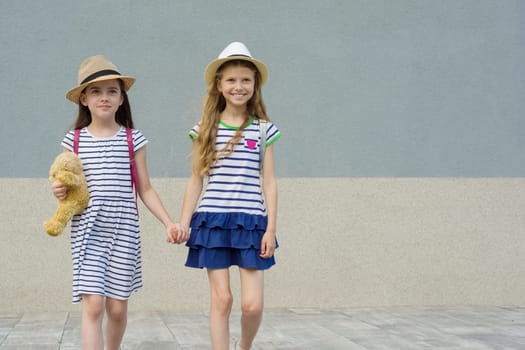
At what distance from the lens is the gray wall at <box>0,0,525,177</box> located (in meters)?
6.62

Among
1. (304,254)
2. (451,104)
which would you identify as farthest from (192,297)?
(451,104)

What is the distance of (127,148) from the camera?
416 centimetres

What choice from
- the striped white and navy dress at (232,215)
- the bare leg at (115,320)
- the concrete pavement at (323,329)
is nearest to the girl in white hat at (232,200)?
the striped white and navy dress at (232,215)

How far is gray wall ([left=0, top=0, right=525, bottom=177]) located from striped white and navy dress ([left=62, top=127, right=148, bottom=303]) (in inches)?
96.6

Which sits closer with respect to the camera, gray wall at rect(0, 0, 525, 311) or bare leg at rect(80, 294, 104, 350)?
bare leg at rect(80, 294, 104, 350)

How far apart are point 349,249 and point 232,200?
9.92 ft

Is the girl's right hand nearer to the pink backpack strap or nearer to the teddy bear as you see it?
the teddy bear

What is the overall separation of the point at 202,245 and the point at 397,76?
3513 millimetres

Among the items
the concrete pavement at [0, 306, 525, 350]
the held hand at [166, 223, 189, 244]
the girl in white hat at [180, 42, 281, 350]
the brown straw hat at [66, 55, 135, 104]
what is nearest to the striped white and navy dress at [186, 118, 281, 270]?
the girl in white hat at [180, 42, 281, 350]

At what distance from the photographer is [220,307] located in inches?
162

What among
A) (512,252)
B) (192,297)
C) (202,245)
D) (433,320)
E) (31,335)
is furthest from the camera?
(512,252)

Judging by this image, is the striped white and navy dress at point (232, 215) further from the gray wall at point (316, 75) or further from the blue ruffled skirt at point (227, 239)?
the gray wall at point (316, 75)

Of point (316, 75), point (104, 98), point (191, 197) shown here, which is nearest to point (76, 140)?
point (104, 98)

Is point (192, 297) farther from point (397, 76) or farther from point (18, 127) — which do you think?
point (397, 76)
